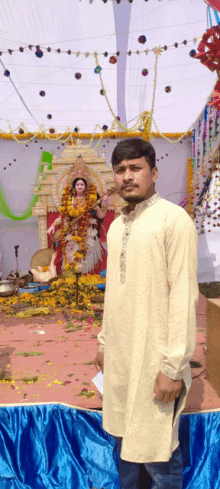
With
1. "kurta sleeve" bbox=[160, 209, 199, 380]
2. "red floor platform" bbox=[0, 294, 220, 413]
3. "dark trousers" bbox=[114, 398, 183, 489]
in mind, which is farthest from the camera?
"red floor platform" bbox=[0, 294, 220, 413]

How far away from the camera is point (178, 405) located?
66.7 inches

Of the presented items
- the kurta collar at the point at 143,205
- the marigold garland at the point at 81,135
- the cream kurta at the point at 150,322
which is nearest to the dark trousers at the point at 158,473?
the cream kurta at the point at 150,322

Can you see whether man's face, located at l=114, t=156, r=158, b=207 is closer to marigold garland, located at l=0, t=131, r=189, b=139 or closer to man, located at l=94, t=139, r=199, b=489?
→ man, located at l=94, t=139, r=199, b=489

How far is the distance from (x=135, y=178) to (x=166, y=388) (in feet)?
3.07

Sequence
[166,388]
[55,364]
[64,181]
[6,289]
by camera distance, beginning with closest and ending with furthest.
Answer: [166,388], [55,364], [6,289], [64,181]

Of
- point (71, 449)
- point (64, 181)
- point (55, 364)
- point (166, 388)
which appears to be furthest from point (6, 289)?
point (166, 388)

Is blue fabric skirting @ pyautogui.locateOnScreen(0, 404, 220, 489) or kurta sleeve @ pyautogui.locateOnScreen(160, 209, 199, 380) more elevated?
kurta sleeve @ pyautogui.locateOnScreen(160, 209, 199, 380)

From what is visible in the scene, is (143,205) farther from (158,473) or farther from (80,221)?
(80,221)

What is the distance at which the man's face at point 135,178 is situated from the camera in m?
1.73

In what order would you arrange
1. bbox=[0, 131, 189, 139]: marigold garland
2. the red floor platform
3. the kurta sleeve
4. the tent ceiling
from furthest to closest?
1. bbox=[0, 131, 189, 139]: marigold garland
2. the tent ceiling
3. the red floor platform
4. the kurta sleeve

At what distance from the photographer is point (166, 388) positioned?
158 cm

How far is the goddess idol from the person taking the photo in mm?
7910

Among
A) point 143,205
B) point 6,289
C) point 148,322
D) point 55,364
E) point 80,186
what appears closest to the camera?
point 148,322

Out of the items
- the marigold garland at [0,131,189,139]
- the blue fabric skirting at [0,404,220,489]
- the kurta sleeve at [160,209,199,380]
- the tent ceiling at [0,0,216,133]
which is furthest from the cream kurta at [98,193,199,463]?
the marigold garland at [0,131,189,139]
